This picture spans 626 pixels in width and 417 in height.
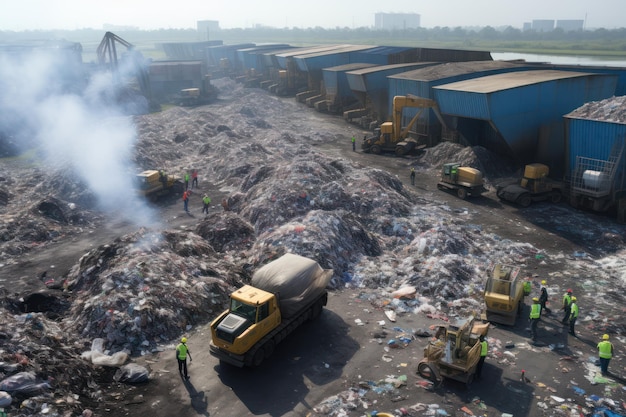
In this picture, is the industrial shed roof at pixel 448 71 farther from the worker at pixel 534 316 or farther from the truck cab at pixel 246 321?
the truck cab at pixel 246 321

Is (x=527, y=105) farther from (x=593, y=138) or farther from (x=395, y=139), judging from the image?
(x=395, y=139)

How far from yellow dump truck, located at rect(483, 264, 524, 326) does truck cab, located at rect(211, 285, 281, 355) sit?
6.02m

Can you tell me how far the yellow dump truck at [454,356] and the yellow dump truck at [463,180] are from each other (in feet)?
45.6

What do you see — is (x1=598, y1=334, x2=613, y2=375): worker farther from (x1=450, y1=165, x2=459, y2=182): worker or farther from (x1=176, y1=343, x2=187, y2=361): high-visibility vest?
(x1=450, y1=165, x2=459, y2=182): worker

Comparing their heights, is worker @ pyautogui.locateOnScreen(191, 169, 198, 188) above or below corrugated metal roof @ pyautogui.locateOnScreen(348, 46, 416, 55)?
below

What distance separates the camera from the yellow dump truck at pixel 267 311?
11031 mm

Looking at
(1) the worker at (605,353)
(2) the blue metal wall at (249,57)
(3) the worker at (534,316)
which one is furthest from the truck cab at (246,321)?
(2) the blue metal wall at (249,57)

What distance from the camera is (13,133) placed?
123ft

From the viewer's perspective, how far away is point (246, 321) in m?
11.3

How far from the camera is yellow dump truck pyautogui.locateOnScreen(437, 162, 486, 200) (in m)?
23.6

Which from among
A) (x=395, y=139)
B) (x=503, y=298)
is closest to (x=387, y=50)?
(x=395, y=139)

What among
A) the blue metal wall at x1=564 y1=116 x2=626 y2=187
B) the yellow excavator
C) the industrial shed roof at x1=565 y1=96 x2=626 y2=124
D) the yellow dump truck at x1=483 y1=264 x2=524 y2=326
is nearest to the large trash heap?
the yellow dump truck at x1=483 y1=264 x2=524 y2=326

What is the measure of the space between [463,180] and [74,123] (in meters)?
34.9

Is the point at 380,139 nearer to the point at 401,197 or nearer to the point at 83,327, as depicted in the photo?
the point at 401,197
